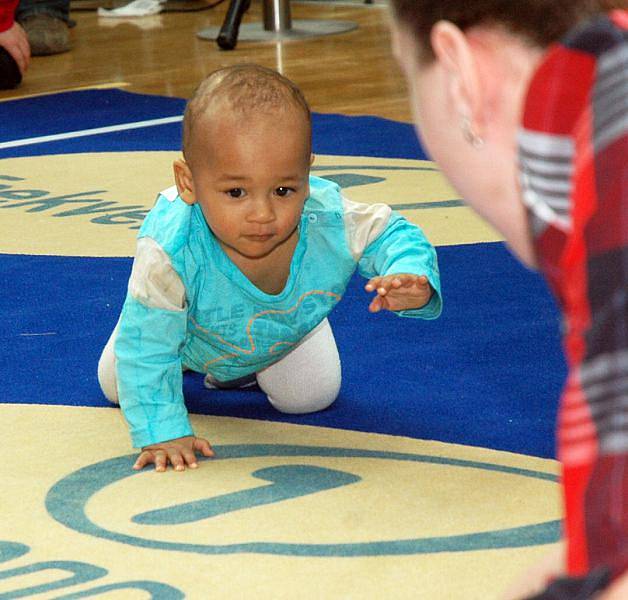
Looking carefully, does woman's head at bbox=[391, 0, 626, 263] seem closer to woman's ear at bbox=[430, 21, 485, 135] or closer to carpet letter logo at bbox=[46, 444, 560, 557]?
woman's ear at bbox=[430, 21, 485, 135]

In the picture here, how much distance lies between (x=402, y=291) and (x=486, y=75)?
801 mm

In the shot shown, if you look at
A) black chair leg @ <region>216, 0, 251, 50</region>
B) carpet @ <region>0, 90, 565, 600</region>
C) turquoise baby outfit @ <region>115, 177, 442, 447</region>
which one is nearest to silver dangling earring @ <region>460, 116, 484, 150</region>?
carpet @ <region>0, 90, 565, 600</region>

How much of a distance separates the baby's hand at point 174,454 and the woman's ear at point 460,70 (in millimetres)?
855

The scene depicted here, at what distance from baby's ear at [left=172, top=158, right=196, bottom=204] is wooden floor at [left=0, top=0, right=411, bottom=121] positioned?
1936 millimetres

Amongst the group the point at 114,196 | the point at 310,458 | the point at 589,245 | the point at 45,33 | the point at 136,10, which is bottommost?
the point at 136,10

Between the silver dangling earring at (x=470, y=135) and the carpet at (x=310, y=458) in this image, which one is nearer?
the silver dangling earring at (x=470, y=135)

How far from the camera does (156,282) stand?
1353 millimetres

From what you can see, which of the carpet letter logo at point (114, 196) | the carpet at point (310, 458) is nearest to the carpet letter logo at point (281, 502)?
the carpet at point (310, 458)

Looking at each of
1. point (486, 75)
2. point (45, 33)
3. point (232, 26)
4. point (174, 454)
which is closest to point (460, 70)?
point (486, 75)

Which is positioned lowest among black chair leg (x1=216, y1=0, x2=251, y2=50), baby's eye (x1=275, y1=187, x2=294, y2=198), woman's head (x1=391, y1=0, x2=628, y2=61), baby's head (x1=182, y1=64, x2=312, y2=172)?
black chair leg (x1=216, y1=0, x2=251, y2=50)

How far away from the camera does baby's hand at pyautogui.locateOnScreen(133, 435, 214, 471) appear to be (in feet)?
4.38

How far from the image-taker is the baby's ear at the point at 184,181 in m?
1.36

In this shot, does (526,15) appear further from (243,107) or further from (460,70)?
(243,107)

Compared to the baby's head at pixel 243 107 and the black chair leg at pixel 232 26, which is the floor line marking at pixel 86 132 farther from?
the baby's head at pixel 243 107
